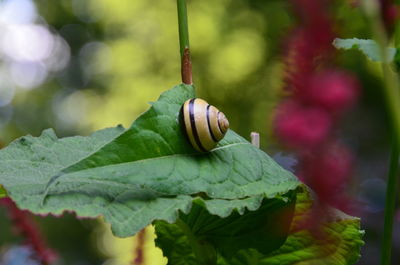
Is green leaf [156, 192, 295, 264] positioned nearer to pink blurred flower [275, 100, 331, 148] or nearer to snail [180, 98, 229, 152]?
snail [180, 98, 229, 152]

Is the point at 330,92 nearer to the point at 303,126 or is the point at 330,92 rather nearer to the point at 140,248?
the point at 303,126

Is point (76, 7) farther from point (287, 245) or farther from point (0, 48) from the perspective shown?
point (287, 245)

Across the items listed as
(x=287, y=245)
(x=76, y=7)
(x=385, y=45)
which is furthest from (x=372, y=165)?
(x=76, y=7)

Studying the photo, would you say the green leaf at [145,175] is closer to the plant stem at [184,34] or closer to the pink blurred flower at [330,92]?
the plant stem at [184,34]

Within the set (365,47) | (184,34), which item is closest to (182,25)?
(184,34)

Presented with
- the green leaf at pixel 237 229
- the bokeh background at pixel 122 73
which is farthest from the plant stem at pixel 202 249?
the bokeh background at pixel 122 73

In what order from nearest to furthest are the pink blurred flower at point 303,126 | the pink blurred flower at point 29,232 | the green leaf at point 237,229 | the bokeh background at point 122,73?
the pink blurred flower at point 303,126 → the pink blurred flower at point 29,232 → the green leaf at point 237,229 → the bokeh background at point 122,73

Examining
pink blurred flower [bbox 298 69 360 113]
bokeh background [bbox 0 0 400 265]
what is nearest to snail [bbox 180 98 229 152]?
pink blurred flower [bbox 298 69 360 113]
